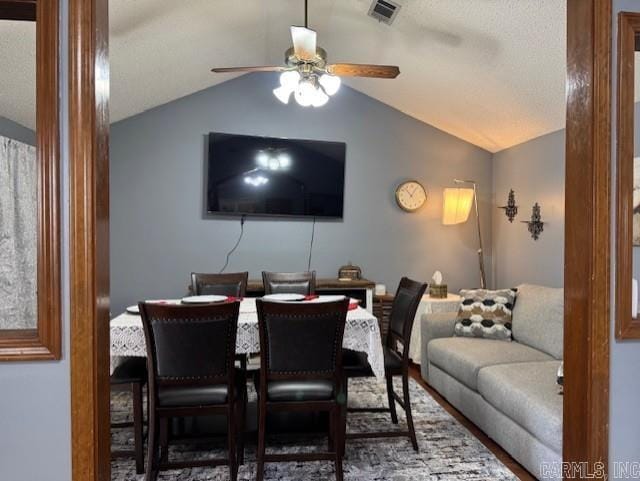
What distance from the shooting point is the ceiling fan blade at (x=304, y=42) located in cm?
232

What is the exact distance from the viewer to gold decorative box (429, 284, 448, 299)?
4.33 metres

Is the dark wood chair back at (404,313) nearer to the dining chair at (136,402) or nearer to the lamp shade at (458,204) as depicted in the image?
the dining chair at (136,402)

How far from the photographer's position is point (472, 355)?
2912 millimetres

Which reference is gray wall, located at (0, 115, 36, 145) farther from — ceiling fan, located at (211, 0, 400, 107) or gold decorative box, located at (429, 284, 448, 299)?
gold decorative box, located at (429, 284, 448, 299)

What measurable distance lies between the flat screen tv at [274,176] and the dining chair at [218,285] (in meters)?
1.04

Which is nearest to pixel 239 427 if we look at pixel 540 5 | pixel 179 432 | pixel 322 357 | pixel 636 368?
pixel 179 432

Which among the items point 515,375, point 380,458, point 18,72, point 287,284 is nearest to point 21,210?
point 18,72

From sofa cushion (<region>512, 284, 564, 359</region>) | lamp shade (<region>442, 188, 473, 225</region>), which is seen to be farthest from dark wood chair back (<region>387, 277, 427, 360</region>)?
lamp shade (<region>442, 188, 473, 225</region>)

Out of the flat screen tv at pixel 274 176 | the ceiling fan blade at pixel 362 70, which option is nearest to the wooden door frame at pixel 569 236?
the ceiling fan blade at pixel 362 70

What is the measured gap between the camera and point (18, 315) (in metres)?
1.19

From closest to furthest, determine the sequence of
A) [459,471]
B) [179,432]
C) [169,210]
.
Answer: [459,471], [179,432], [169,210]

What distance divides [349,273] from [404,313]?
1.78 metres

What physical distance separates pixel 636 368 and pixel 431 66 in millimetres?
2946

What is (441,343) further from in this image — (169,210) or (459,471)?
(169,210)
